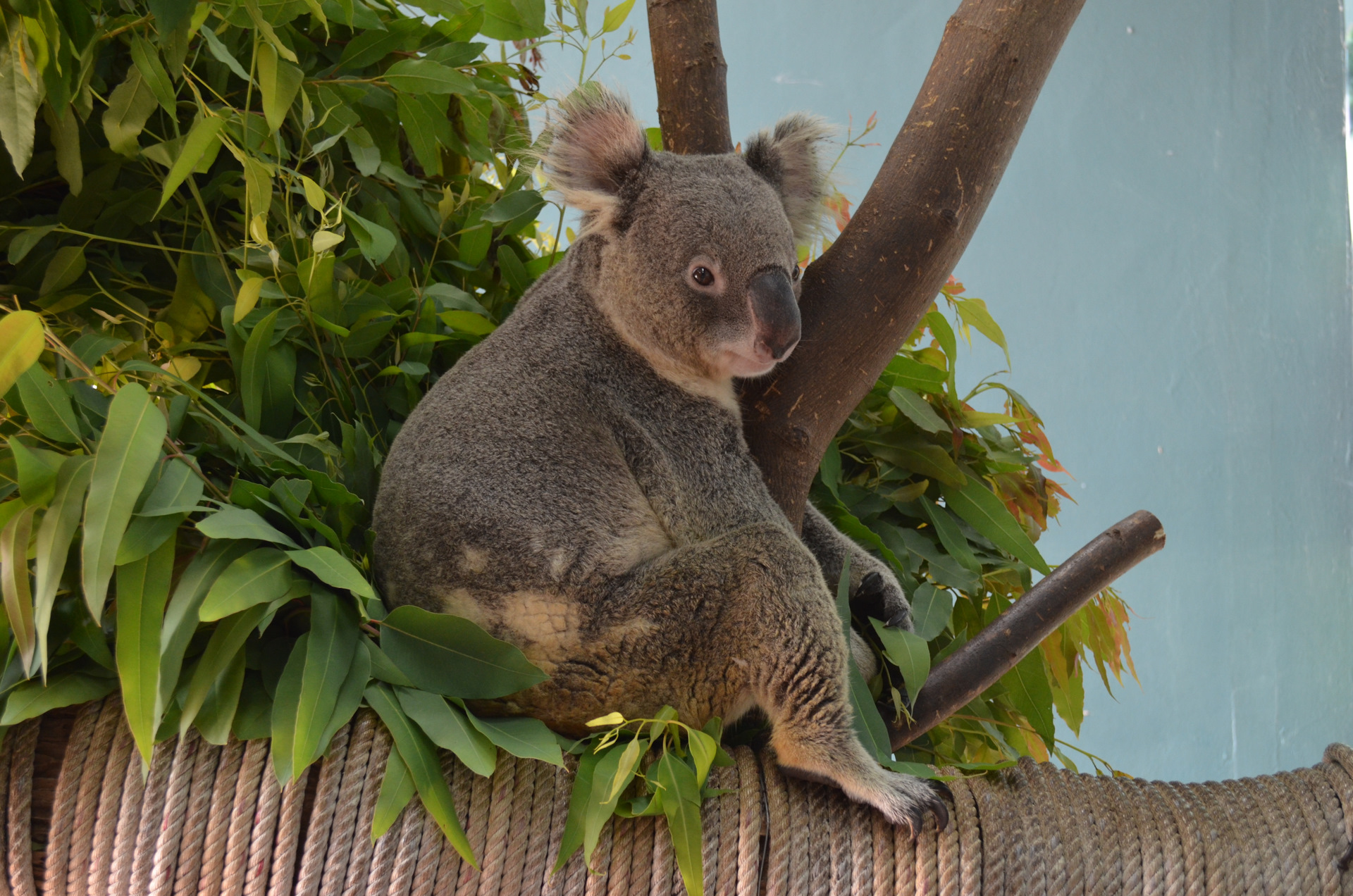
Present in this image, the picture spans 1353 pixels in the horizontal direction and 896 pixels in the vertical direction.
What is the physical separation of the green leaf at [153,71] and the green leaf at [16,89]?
0.44ft

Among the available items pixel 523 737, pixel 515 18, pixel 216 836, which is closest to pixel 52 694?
pixel 216 836

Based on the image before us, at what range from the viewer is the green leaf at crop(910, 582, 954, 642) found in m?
1.45

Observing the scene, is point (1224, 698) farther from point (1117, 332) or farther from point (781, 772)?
point (781, 772)

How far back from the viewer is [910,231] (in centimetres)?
146

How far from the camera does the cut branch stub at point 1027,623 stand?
1349mm

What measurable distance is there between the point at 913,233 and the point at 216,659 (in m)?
1.07

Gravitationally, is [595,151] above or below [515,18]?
below

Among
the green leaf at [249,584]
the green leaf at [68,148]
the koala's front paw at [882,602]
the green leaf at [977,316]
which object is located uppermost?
the green leaf at [977,316]

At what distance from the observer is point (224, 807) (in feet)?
3.27

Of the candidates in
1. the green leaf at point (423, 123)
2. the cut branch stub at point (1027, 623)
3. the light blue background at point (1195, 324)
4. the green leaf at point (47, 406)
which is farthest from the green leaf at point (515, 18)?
the light blue background at point (1195, 324)

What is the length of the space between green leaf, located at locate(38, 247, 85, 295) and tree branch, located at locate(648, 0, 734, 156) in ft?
3.08

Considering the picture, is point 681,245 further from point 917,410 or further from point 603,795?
point 603,795

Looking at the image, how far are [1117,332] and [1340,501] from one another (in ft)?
3.14

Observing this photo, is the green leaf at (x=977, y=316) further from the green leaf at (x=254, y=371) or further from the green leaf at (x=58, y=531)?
the green leaf at (x=58, y=531)
